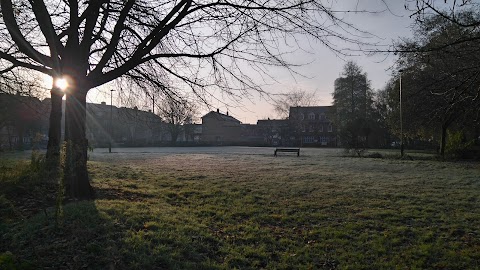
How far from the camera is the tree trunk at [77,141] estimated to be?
275 inches

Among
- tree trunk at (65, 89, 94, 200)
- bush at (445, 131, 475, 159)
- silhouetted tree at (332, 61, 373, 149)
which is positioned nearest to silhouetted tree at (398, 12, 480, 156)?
bush at (445, 131, 475, 159)

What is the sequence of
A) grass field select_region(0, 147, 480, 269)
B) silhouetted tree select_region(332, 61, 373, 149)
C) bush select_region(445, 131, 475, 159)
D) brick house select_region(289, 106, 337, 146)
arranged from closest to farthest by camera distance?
grass field select_region(0, 147, 480, 269) → bush select_region(445, 131, 475, 159) → silhouetted tree select_region(332, 61, 373, 149) → brick house select_region(289, 106, 337, 146)

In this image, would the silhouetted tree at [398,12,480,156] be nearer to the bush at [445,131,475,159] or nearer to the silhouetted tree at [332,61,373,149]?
the bush at [445,131,475,159]

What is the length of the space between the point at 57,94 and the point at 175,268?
31.5 feet

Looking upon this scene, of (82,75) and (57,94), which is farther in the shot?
(57,94)

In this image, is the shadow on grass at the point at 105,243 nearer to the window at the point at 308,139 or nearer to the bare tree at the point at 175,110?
the bare tree at the point at 175,110

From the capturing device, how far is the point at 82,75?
717 centimetres

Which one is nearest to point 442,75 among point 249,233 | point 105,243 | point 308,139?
point 249,233

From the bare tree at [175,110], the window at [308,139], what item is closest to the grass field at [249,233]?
the bare tree at [175,110]

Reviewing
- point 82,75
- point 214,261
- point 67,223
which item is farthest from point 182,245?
point 82,75

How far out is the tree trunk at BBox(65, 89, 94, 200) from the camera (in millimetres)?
6992

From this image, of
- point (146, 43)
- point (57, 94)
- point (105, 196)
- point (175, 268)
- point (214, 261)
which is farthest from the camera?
point (57, 94)

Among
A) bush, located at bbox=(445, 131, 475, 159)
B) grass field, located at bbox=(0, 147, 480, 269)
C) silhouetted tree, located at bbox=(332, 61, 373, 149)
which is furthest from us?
silhouetted tree, located at bbox=(332, 61, 373, 149)

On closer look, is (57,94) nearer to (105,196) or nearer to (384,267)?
(105,196)
